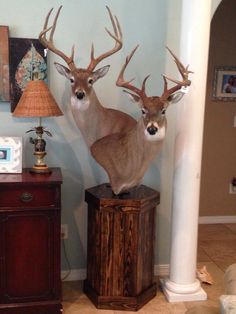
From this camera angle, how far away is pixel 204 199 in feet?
14.5

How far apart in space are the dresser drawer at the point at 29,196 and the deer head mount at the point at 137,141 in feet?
1.36

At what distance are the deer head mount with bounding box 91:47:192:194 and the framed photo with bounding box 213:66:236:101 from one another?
1.71m

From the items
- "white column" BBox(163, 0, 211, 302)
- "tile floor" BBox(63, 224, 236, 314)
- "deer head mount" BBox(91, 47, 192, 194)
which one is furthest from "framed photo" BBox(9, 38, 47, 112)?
"tile floor" BBox(63, 224, 236, 314)

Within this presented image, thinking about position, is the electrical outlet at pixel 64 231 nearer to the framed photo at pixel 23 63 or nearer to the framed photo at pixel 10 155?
the framed photo at pixel 10 155

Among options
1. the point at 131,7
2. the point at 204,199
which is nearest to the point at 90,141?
the point at 131,7

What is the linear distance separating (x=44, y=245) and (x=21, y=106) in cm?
90

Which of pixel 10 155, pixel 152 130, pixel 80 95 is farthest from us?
pixel 10 155

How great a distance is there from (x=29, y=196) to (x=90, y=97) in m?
0.74

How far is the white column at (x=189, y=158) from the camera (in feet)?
8.55

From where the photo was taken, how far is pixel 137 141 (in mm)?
2514

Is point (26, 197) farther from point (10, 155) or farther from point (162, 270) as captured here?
point (162, 270)

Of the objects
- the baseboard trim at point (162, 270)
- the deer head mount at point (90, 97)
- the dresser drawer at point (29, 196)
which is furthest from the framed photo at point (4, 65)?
the baseboard trim at point (162, 270)

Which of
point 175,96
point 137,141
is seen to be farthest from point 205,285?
point 175,96

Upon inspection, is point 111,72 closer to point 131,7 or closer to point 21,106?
point 131,7
